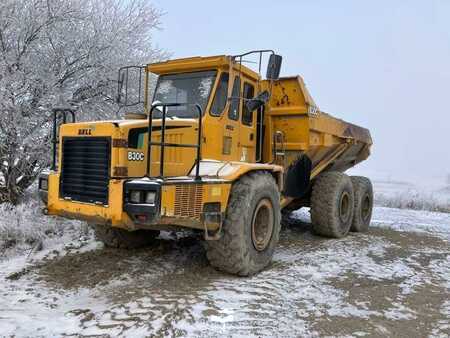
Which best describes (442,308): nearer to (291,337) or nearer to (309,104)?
(291,337)

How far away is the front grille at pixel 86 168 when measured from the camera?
5055mm

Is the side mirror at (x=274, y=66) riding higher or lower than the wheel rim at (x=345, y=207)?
higher

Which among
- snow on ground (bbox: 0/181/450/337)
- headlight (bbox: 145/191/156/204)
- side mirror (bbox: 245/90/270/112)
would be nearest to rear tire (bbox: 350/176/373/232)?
snow on ground (bbox: 0/181/450/337)

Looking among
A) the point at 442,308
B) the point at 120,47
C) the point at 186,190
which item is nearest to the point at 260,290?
the point at 186,190

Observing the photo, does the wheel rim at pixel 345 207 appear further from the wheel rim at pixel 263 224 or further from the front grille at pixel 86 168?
the front grille at pixel 86 168

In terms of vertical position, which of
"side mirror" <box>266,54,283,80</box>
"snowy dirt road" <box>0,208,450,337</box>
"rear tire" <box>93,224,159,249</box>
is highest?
"side mirror" <box>266,54,283,80</box>

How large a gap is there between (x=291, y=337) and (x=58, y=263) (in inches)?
134

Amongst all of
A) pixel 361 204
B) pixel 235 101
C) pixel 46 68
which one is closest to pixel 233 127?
pixel 235 101

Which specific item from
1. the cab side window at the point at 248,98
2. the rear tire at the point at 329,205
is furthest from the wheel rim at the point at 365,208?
the cab side window at the point at 248,98

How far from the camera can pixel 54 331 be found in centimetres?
396

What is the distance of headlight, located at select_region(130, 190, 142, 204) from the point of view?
4789 millimetres

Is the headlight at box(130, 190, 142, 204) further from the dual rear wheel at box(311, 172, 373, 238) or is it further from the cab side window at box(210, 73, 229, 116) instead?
the dual rear wheel at box(311, 172, 373, 238)

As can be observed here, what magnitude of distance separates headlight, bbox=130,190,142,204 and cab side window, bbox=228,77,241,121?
1.95m

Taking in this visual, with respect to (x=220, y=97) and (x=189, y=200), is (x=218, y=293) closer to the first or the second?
(x=189, y=200)
